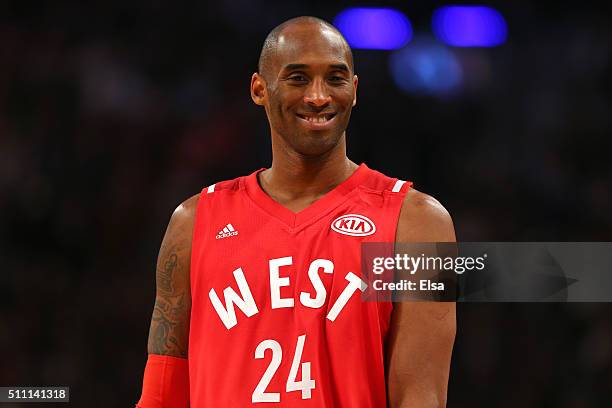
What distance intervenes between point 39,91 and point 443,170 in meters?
2.53

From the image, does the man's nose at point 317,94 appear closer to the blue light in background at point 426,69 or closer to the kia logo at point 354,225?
the kia logo at point 354,225

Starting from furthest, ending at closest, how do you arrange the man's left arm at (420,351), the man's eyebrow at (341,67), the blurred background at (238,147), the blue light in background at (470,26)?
the blue light in background at (470,26)
the blurred background at (238,147)
the man's eyebrow at (341,67)
the man's left arm at (420,351)

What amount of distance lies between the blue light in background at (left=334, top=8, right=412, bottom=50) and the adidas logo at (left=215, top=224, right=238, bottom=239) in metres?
3.34

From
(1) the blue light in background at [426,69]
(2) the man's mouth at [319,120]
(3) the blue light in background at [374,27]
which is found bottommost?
(2) the man's mouth at [319,120]

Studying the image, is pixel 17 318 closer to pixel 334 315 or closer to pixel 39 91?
pixel 39 91

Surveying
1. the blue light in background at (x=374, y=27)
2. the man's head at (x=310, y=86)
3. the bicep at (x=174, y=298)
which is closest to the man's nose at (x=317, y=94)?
the man's head at (x=310, y=86)

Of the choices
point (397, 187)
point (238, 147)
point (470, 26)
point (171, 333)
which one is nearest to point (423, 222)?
point (397, 187)

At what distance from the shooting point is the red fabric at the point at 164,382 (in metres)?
3.18

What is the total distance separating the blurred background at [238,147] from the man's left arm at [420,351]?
2.70 m

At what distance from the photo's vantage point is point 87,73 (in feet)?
20.6

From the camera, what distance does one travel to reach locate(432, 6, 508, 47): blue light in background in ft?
21.3

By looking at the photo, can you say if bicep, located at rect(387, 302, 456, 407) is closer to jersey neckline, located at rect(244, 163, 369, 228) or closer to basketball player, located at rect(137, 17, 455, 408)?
basketball player, located at rect(137, 17, 455, 408)

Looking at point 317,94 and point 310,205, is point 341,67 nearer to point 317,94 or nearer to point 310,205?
point 317,94

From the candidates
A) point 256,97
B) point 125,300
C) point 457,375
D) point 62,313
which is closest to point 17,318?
point 62,313
